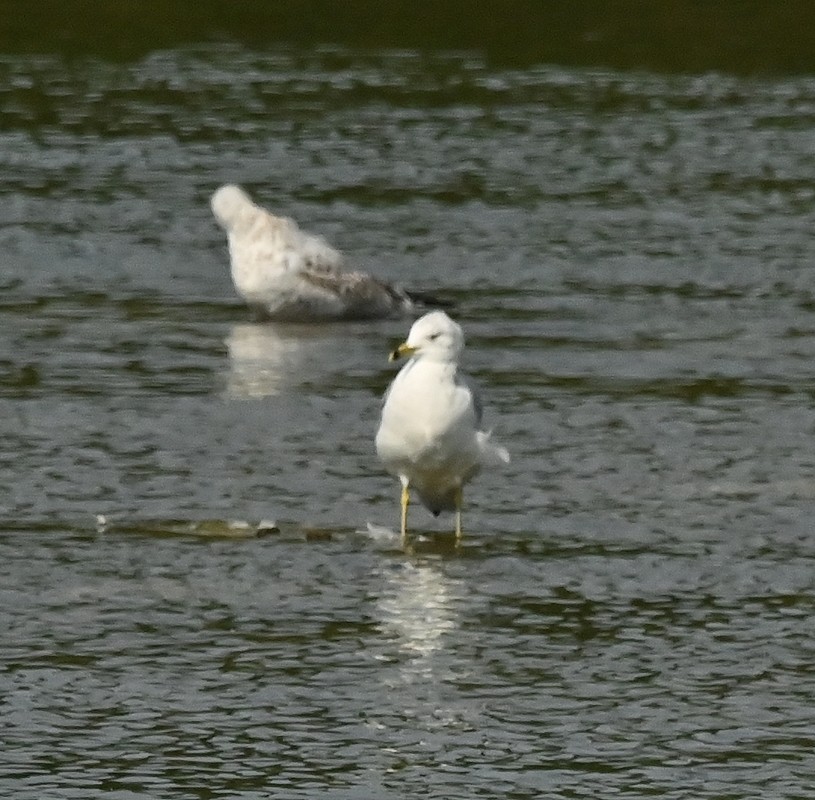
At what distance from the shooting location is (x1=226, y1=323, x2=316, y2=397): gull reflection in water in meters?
13.7

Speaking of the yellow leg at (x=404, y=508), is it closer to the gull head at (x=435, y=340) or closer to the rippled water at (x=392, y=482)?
the rippled water at (x=392, y=482)

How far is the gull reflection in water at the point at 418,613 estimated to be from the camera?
8.77 metres

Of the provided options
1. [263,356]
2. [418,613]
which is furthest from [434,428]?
[263,356]

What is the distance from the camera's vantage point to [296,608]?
31.1 ft

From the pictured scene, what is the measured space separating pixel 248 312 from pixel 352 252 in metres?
1.95

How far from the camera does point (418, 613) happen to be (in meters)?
9.42

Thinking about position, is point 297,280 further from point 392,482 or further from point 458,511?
point 458,511

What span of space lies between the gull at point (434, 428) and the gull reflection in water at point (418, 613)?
0.57 m

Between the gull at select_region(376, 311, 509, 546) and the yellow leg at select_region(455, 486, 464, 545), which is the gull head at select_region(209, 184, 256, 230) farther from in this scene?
the yellow leg at select_region(455, 486, 464, 545)

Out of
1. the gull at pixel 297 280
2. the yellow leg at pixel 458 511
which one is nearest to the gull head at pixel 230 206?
the gull at pixel 297 280

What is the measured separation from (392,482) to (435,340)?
3.65 ft

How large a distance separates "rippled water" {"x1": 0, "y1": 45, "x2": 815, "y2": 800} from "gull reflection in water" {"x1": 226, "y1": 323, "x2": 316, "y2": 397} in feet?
0.14

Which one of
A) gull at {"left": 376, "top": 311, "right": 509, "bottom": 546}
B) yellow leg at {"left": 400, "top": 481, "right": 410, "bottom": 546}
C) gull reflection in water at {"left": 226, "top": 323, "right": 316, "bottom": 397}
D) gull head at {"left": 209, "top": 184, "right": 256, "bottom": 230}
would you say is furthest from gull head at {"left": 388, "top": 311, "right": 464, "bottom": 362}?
gull head at {"left": 209, "top": 184, "right": 256, "bottom": 230}

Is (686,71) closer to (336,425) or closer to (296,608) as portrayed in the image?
(336,425)
